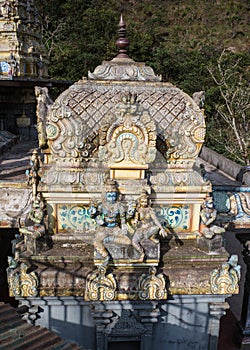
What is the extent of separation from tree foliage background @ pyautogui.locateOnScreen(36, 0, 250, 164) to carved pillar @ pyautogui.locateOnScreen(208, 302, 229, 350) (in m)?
16.0

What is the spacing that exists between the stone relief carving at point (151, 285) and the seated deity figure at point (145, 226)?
1.20ft

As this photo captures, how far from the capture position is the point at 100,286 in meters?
6.11

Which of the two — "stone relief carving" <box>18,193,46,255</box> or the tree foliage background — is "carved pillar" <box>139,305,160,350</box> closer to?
"stone relief carving" <box>18,193,46,255</box>

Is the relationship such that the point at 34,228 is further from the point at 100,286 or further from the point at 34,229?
the point at 100,286

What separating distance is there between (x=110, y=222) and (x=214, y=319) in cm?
280

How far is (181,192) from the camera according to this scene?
6.71m

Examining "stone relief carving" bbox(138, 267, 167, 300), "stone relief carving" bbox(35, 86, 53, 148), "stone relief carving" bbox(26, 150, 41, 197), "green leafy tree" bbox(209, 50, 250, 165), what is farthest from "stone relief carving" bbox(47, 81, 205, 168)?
"green leafy tree" bbox(209, 50, 250, 165)

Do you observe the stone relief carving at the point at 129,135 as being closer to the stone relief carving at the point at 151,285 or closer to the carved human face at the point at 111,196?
the carved human face at the point at 111,196

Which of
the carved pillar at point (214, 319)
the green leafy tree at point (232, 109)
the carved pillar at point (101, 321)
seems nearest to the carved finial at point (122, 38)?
the carved pillar at point (101, 321)

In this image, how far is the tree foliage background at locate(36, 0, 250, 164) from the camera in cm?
3206

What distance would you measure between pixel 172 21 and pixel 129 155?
159 feet

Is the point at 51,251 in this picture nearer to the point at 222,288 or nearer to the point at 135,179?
the point at 135,179

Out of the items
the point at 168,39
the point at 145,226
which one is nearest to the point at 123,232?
the point at 145,226

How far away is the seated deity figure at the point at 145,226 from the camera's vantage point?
6.11 m
